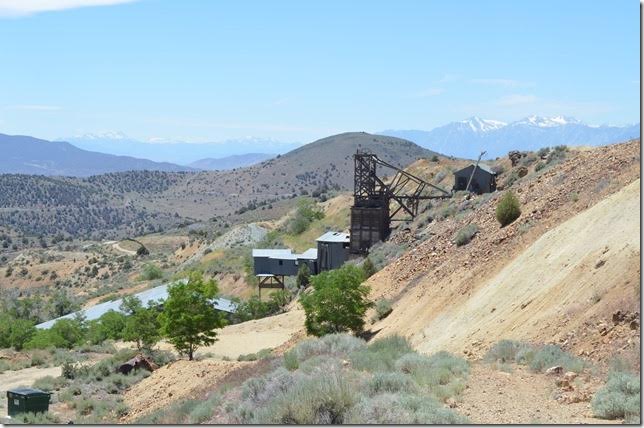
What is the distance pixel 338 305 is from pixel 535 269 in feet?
28.2

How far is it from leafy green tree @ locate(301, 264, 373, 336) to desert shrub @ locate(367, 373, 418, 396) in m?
16.4

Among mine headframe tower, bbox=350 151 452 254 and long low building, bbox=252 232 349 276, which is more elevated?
mine headframe tower, bbox=350 151 452 254

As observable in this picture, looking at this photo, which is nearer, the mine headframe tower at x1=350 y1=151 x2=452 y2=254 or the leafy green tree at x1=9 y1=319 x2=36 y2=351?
the leafy green tree at x1=9 y1=319 x2=36 y2=351

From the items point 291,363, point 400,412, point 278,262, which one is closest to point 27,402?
point 291,363

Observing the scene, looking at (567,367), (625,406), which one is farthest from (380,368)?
(625,406)

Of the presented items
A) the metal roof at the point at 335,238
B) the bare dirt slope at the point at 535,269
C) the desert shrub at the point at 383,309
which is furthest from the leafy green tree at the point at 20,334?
the desert shrub at the point at 383,309

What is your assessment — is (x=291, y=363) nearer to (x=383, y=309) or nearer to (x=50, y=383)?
(x=383, y=309)

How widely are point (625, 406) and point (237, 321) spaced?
3816cm

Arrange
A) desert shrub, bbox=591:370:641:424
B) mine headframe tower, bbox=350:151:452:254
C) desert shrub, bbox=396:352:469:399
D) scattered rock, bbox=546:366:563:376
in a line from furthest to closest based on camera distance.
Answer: mine headframe tower, bbox=350:151:452:254, scattered rock, bbox=546:366:563:376, desert shrub, bbox=396:352:469:399, desert shrub, bbox=591:370:641:424

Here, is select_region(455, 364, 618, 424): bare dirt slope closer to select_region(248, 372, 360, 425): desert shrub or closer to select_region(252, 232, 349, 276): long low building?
select_region(248, 372, 360, 425): desert shrub

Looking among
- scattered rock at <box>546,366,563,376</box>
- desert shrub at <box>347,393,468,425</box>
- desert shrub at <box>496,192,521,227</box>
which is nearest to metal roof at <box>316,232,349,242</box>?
desert shrub at <box>496,192,521,227</box>

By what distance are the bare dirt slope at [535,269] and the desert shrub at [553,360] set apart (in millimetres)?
601

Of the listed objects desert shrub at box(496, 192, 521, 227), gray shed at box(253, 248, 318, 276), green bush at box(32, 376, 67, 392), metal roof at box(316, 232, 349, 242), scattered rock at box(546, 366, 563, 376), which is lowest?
green bush at box(32, 376, 67, 392)

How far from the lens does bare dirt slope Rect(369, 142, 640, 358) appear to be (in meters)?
19.6
